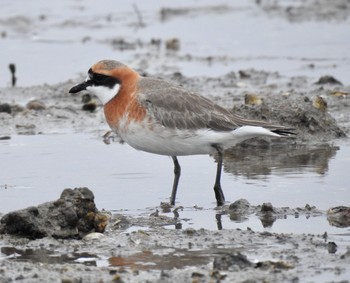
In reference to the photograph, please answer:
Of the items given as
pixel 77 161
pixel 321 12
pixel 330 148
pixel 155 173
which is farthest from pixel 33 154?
pixel 321 12

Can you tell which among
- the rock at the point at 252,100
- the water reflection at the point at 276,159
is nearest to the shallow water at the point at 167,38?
the rock at the point at 252,100

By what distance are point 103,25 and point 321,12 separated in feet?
16.4

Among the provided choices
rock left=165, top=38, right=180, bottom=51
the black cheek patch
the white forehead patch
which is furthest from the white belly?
rock left=165, top=38, right=180, bottom=51

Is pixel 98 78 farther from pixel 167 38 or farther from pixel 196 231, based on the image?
pixel 167 38

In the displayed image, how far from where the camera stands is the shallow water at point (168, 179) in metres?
10.1

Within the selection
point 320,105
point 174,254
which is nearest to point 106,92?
point 174,254

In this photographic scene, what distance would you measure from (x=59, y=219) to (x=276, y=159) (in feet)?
13.0

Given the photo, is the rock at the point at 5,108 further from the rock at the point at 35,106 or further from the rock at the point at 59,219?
the rock at the point at 59,219

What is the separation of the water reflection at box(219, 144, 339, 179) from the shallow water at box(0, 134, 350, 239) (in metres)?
0.01

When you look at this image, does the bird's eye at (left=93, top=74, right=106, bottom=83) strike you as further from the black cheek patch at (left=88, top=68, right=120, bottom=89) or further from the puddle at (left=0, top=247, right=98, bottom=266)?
the puddle at (left=0, top=247, right=98, bottom=266)

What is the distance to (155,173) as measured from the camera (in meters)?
11.7

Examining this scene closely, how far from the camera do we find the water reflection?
11523 millimetres

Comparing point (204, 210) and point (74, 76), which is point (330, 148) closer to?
point (204, 210)

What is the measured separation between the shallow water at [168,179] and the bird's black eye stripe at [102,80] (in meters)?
1.16
